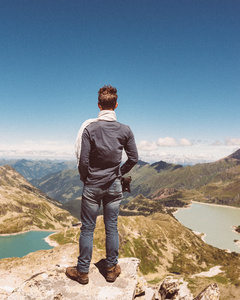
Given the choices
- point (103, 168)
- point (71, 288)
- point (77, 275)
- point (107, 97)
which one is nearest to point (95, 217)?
point (103, 168)

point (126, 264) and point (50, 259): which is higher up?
point (126, 264)

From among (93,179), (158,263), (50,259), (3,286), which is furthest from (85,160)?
(158,263)

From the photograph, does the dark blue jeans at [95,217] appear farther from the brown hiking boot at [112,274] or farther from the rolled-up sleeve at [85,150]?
the rolled-up sleeve at [85,150]

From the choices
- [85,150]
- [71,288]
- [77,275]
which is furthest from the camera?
[77,275]

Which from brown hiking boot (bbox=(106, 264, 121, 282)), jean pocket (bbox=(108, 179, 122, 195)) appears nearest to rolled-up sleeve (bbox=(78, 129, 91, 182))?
jean pocket (bbox=(108, 179, 122, 195))

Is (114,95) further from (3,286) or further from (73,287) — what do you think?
(3,286)

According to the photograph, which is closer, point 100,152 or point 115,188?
point 100,152

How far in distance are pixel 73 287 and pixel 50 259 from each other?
1432 centimetres

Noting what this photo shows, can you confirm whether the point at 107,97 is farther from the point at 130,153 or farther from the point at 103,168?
the point at 103,168

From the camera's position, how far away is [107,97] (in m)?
7.62

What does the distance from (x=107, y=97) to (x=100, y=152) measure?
234cm

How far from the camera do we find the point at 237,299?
5916 cm

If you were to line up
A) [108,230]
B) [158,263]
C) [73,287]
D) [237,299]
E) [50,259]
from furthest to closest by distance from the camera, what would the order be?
[158,263]
[237,299]
[50,259]
[108,230]
[73,287]

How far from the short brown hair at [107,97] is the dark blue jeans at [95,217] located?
3.14m
